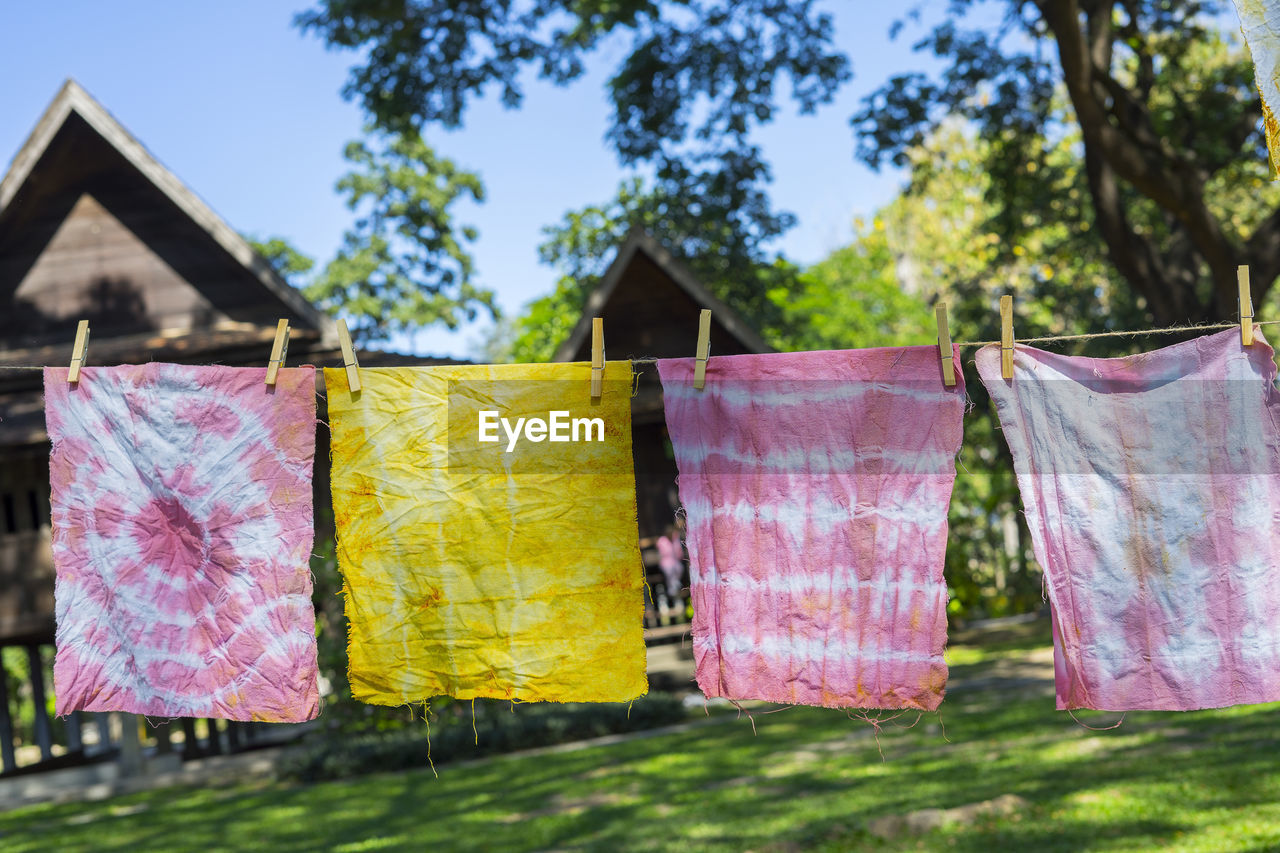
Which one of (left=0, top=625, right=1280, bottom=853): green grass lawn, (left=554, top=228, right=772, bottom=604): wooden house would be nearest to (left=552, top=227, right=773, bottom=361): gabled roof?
(left=554, top=228, right=772, bottom=604): wooden house

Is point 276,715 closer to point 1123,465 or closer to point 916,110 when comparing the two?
point 1123,465

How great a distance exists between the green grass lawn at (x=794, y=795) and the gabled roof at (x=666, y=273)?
5021 mm

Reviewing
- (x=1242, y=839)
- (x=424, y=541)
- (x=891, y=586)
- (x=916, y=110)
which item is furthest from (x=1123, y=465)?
(x=916, y=110)

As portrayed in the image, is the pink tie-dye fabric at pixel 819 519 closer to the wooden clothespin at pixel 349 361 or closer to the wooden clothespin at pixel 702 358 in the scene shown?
the wooden clothespin at pixel 702 358

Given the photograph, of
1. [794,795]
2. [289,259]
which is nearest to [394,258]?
[289,259]

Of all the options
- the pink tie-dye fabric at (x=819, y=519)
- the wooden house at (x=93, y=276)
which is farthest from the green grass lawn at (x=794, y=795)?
the pink tie-dye fabric at (x=819, y=519)

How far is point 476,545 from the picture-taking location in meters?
4.40

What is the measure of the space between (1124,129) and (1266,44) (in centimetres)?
997

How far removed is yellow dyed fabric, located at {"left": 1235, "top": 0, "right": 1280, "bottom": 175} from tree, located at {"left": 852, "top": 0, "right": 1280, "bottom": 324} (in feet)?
27.5

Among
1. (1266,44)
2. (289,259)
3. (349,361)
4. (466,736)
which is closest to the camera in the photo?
(1266,44)

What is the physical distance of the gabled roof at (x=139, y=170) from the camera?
12828mm

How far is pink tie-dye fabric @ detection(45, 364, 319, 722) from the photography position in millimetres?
4469

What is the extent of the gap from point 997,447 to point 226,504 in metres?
19.2

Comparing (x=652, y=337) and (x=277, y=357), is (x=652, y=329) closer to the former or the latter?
(x=652, y=337)
